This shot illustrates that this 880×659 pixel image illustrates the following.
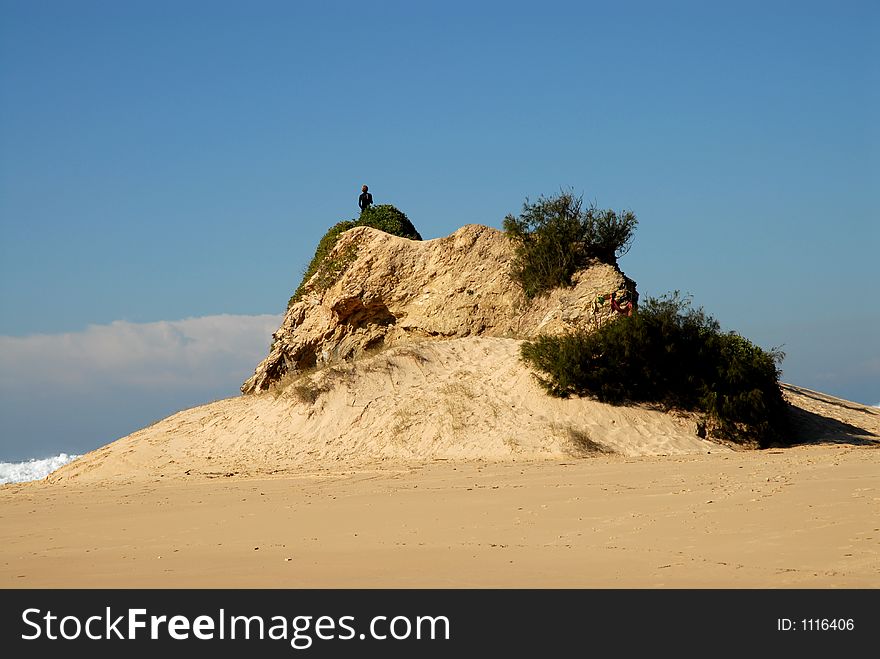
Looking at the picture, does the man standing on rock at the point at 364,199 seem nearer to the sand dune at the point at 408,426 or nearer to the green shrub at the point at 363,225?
the green shrub at the point at 363,225

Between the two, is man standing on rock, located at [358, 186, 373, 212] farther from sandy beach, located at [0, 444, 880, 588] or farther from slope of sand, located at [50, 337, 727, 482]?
sandy beach, located at [0, 444, 880, 588]

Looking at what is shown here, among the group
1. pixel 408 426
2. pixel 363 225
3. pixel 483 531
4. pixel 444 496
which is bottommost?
pixel 483 531

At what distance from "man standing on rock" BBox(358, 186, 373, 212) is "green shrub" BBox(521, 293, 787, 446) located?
35.5ft

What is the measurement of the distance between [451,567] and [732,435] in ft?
43.3

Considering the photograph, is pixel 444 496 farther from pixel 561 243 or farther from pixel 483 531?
pixel 561 243

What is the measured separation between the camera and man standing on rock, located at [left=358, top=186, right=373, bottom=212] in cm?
2978

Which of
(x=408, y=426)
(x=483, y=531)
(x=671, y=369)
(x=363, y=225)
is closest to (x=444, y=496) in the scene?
(x=483, y=531)

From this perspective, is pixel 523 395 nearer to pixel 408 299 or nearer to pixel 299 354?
pixel 408 299

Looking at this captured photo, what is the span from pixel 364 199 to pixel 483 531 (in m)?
21.4

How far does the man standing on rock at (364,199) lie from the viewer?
97.7ft

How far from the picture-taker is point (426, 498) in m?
12.1

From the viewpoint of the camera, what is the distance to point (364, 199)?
2988cm
